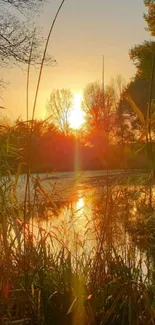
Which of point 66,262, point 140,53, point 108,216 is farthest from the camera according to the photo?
point 140,53

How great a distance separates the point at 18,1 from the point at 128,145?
17.7ft

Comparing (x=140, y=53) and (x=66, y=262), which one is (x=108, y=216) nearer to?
(x=66, y=262)

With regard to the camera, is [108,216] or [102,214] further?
[102,214]

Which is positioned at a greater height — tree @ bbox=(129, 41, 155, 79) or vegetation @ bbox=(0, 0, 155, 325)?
tree @ bbox=(129, 41, 155, 79)

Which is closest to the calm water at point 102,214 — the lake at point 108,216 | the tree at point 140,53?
the lake at point 108,216

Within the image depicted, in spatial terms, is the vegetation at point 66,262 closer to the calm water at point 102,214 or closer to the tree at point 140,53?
the calm water at point 102,214

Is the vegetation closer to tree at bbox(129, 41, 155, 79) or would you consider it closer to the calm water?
the calm water

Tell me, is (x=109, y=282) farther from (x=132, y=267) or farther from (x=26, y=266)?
(x=26, y=266)

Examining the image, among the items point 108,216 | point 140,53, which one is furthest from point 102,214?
point 140,53

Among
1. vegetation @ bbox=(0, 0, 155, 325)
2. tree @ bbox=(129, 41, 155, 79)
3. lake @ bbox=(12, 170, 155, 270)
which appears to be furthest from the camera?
tree @ bbox=(129, 41, 155, 79)

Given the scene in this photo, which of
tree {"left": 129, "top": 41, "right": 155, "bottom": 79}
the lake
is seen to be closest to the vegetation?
the lake

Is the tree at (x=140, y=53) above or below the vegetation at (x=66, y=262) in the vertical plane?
above

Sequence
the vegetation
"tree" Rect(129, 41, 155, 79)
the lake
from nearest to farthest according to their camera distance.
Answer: the vegetation, the lake, "tree" Rect(129, 41, 155, 79)

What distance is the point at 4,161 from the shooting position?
2309 mm
